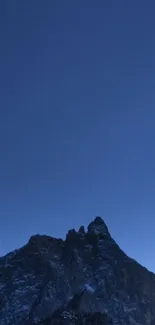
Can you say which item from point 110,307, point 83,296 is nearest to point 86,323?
point 83,296

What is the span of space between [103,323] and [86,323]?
433 cm

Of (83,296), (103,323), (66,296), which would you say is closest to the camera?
(103,323)

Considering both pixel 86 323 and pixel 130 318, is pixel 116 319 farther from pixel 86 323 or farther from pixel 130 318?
pixel 86 323

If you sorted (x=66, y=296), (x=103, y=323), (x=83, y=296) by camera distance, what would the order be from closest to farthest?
1. (x=103, y=323)
2. (x=83, y=296)
3. (x=66, y=296)

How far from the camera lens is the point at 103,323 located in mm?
140250

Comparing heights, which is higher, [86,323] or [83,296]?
[83,296]

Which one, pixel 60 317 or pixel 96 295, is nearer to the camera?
pixel 60 317

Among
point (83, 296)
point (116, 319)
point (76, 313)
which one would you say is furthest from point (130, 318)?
point (76, 313)

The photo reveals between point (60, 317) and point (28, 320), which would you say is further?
point (28, 320)

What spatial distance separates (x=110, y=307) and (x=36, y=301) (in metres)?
25.9

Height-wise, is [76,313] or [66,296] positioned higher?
[66,296]

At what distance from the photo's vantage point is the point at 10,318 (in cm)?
19700

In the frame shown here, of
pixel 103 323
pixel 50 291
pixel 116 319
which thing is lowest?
pixel 103 323

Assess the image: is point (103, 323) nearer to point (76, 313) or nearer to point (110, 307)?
point (76, 313)
